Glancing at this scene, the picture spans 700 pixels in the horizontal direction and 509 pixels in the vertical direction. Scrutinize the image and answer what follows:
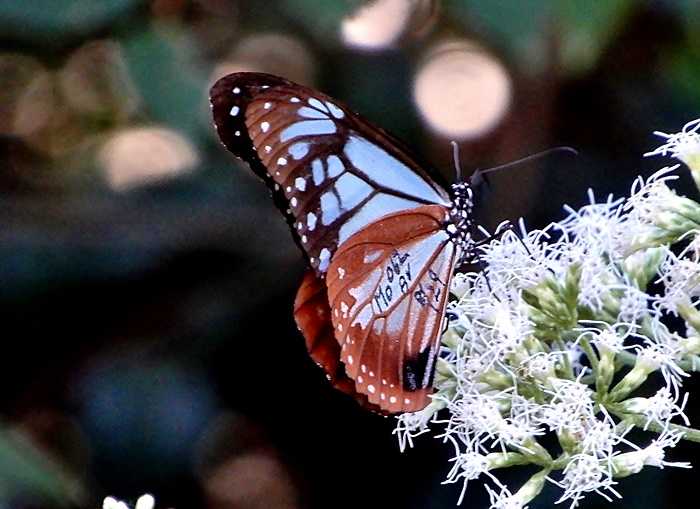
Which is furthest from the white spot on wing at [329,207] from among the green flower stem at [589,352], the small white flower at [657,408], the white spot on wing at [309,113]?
the small white flower at [657,408]

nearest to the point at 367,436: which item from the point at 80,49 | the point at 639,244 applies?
the point at 80,49

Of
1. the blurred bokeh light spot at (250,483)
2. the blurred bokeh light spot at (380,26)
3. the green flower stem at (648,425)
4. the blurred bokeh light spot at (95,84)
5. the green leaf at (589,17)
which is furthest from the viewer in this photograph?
the blurred bokeh light spot at (250,483)

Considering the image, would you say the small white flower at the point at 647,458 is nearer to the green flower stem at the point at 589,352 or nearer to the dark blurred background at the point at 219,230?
the green flower stem at the point at 589,352

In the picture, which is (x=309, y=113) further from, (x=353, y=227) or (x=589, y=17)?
(x=589, y=17)

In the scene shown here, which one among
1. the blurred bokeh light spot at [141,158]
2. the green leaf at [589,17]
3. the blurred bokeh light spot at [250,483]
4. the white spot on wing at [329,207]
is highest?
the blurred bokeh light spot at [141,158]

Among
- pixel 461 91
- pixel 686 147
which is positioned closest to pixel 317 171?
pixel 686 147

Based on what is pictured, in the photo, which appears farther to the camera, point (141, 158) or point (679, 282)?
point (141, 158)
